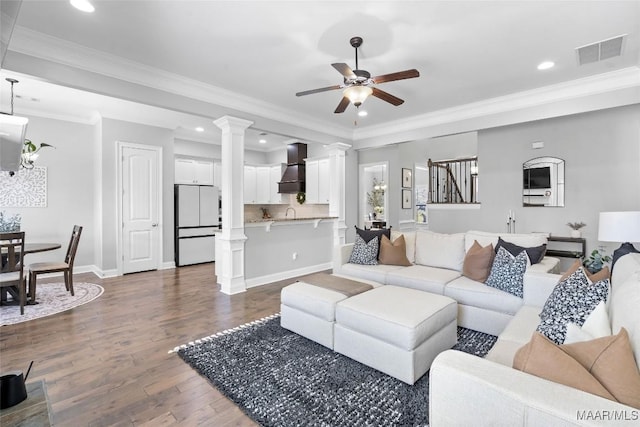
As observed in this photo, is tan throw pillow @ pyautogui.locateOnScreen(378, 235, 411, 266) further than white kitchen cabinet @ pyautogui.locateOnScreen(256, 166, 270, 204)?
No

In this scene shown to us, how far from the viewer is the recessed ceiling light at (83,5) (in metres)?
2.31

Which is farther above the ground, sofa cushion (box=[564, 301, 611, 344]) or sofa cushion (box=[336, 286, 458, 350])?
sofa cushion (box=[564, 301, 611, 344])

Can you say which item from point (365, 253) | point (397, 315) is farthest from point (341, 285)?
point (365, 253)

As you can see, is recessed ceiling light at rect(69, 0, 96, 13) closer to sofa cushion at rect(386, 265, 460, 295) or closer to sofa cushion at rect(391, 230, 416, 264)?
sofa cushion at rect(386, 265, 460, 295)

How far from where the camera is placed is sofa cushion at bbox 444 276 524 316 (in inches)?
108

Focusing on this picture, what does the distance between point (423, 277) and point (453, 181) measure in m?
4.96

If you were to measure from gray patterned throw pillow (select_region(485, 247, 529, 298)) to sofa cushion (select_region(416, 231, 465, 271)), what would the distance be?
581 mm

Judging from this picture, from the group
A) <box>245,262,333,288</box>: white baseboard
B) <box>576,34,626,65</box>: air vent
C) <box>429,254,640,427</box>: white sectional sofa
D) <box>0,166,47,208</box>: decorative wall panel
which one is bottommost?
<box>245,262,333,288</box>: white baseboard

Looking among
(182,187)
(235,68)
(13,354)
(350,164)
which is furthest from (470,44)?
(182,187)

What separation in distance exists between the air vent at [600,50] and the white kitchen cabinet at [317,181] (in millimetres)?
4548

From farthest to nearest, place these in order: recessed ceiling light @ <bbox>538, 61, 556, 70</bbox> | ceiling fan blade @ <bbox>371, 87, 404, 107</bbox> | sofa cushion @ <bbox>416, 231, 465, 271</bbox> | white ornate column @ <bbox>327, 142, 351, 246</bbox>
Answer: white ornate column @ <bbox>327, 142, 351, 246</bbox> < sofa cushion @ <bbox>416, 231, 465, 271</bbox> < recessed ceiling light @ <bbox>538, 61, 556, 70</bbox> < ceiling fan blade @ <bbox>371, 87, 404, 107</bbox>

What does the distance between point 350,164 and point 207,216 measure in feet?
10.7

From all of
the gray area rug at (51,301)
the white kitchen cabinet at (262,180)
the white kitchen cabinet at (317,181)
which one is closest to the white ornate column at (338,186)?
the white kitchen cabinet at (317,181)

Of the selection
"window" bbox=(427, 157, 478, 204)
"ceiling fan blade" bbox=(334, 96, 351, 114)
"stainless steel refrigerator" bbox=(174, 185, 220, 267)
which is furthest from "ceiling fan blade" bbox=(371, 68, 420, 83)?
"window" bbox=(427, 157, 478, 204)
